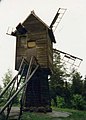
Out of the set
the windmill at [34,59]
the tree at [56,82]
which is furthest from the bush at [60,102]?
the windmill at [34,59]

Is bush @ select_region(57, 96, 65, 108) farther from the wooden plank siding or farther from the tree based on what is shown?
the wooden plank siding

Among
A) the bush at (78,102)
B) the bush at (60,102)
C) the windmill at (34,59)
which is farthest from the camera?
the bush at (60,102)

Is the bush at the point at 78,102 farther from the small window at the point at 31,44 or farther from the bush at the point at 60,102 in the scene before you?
the small window at the point at 31,44

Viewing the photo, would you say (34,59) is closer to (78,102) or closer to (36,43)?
(36,43)

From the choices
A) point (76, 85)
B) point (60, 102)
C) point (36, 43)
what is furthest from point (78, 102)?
point (36, 43)

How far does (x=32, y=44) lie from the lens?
27.3 meters

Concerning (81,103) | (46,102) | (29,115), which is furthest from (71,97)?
(29,115)

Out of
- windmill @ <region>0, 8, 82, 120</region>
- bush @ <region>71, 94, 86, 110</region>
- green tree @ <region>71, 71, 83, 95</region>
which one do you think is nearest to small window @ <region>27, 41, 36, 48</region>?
windmill @ <region>0, 8, 82, 120</region>

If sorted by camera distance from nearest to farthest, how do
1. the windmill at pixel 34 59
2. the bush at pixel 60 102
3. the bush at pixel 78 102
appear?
the windmill at pixel 34 59 < the bush at pixel 78 102 < the bush at pixel 60 102

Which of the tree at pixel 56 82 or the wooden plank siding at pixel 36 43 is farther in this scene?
the tree at pixel 56 82

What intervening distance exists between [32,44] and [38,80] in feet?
11.2

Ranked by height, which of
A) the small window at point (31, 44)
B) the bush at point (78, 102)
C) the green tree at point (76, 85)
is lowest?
the bush at point (78, 102)

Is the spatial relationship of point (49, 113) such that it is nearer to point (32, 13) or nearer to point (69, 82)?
point (32, 13)

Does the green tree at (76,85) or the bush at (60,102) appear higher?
the green tree at (76,85)
